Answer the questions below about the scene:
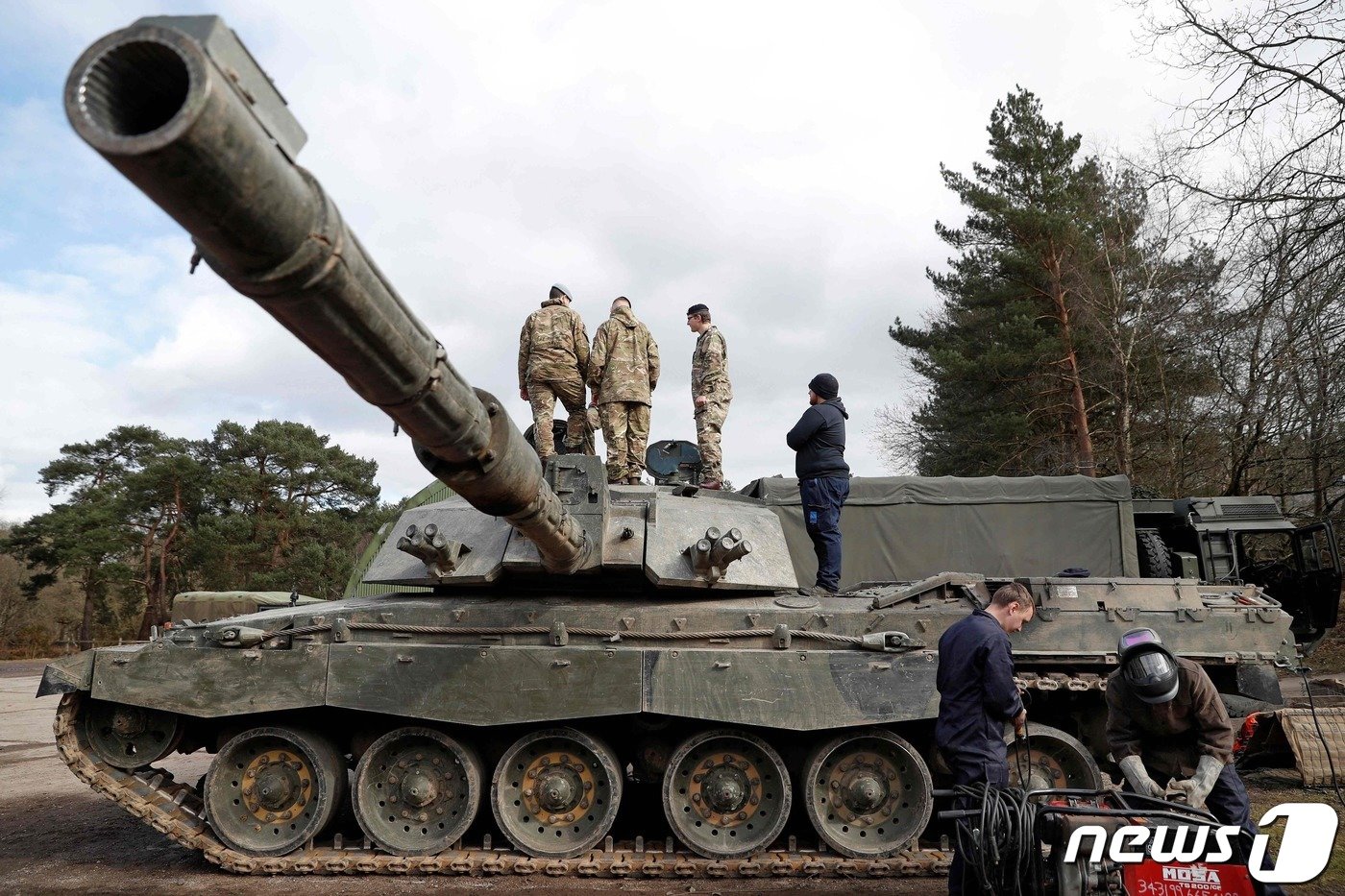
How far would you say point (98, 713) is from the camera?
24.5 ft

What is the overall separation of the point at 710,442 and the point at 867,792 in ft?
12.9

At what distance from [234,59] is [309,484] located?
38484 millimetres

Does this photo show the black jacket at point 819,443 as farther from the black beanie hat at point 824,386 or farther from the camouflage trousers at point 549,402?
the camouflage trousers at point 549,402

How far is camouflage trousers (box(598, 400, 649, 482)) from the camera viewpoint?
31.6 feet

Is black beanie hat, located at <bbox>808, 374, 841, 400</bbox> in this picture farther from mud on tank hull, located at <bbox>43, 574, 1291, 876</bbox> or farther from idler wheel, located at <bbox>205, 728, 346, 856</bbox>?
idler wheel, located at <bbox>205, 728, 346, 856</bbox>

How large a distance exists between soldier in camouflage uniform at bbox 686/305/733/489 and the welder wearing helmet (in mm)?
5147

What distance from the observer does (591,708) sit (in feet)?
23.4

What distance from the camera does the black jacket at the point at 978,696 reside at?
5297mm

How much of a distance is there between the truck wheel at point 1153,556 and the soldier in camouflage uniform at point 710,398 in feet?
31.5

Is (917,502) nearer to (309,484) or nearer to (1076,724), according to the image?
(1076,724)

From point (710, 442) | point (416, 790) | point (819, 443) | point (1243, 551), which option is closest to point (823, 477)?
point (819, 443)

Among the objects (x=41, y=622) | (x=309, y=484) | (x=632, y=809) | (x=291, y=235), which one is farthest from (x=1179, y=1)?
(x=41, y=622)

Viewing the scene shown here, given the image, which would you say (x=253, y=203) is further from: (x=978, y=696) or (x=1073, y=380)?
(x=1073, y=380)
